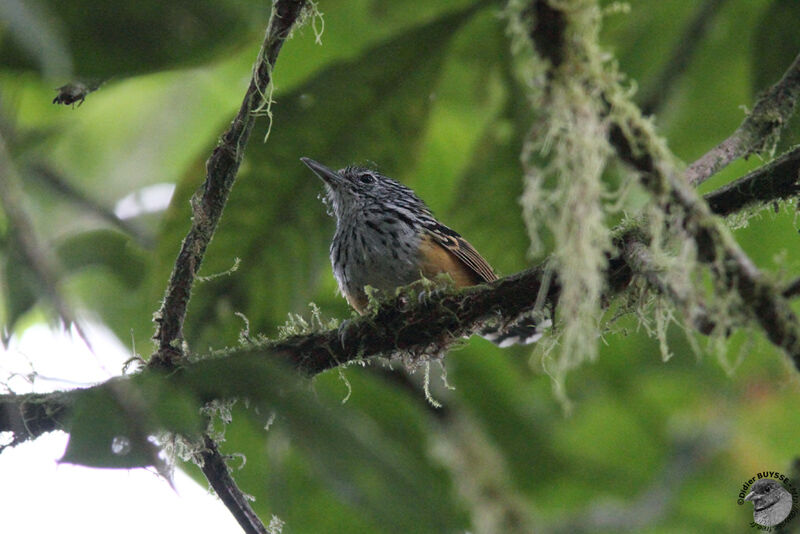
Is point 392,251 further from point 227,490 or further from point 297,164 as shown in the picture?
point 227,490

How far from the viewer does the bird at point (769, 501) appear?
3.39 m

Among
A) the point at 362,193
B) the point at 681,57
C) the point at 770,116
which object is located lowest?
the point at 770,116

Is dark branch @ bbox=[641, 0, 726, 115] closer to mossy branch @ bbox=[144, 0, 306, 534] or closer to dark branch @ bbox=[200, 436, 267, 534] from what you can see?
mossy branch @ bbox=[144, 0, 306, 534]

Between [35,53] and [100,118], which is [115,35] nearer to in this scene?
[35,53]

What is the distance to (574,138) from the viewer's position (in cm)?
177

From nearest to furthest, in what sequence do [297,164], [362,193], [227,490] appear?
[227,490], [297,164], [362,193]

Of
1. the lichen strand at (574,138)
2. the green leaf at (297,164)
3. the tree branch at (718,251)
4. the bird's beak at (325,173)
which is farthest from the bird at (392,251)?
the tree branch at (718,251)

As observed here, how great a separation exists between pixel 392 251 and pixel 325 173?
0.56 metres

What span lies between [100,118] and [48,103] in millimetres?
1726

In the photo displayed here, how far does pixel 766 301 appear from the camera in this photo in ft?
5.15

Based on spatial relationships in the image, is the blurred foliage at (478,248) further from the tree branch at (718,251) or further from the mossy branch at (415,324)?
the tree branch at (718,251)

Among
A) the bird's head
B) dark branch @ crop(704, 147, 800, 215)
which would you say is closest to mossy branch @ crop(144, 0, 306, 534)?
dark branch @ crop(704, 147, 800, 215)

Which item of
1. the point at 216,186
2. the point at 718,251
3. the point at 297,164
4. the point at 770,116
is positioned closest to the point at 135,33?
the point at 216,186

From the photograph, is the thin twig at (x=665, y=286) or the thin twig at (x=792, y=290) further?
the thin twig at (x=665, y=286)
